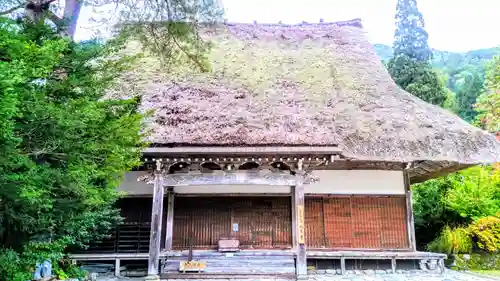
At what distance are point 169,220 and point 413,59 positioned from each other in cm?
1654

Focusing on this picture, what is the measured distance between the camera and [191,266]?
7.32 m

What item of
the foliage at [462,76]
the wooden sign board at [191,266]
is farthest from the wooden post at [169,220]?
the foliage at [462,76]

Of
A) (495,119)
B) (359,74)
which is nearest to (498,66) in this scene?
(495,119)

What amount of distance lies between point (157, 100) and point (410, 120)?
5.88 meters

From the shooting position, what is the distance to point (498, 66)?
15211 millimetres

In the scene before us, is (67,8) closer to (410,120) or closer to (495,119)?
(410,120)

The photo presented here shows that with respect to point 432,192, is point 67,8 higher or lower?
higher

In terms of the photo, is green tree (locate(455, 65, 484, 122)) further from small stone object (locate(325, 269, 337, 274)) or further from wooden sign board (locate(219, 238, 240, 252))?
wooden sign board (locate(219, 238, 240, 252))

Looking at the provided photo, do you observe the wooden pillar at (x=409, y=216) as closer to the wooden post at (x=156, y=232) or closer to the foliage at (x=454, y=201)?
the foliage at (x=454, y=201)

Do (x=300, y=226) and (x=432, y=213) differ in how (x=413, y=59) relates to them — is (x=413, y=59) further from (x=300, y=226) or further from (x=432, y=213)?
(x=300, y=226)

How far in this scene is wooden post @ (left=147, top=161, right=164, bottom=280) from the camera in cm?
701

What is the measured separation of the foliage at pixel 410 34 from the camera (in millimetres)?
21487

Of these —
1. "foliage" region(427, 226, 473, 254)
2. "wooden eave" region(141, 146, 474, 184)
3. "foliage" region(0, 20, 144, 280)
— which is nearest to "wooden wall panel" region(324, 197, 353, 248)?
"wooden eave" region(141, 146, 474, 184)

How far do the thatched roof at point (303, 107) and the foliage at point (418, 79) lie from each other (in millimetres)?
7006
